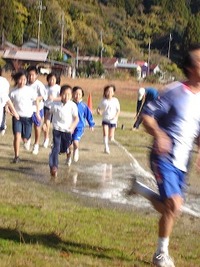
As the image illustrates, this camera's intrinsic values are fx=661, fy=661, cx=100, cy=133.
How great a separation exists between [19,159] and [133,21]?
147013 mm

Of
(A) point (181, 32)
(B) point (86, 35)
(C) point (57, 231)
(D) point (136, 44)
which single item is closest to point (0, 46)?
(B) point (86, 35)

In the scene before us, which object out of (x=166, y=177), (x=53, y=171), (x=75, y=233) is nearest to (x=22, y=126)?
(x=53, y=171)

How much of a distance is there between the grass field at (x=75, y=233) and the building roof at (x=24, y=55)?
7157 centimetres

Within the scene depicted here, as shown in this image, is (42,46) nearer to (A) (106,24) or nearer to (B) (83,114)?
(A) (106,24)

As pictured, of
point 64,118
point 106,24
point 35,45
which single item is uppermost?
point 64,118

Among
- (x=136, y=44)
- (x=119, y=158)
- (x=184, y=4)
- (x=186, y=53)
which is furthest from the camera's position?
(x=184, y=4)

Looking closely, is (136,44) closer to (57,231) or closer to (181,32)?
(181,32)

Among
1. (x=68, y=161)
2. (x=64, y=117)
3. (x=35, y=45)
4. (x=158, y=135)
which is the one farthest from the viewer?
(x=35, y=45)

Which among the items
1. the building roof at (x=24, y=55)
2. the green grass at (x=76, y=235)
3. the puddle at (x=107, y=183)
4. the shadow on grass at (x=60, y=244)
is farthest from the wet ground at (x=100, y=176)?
the building roof at (x=24, y=55)

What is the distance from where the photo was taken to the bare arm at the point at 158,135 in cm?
487

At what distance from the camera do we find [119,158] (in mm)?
12805

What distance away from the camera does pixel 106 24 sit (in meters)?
138

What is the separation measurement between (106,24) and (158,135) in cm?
13530

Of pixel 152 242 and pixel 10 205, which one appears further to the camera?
pixel 10 205
